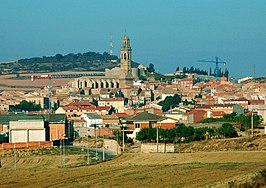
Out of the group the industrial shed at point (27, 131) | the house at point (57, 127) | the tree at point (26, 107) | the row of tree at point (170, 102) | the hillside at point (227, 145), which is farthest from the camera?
the row of tree at point (170, 102)

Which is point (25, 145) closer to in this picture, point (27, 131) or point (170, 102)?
point (27, 131)

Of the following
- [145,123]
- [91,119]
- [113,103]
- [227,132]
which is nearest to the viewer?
[227,132]

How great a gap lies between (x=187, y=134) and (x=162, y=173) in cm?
3075

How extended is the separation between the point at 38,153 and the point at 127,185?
37886 millimetres

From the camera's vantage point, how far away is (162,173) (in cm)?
3291

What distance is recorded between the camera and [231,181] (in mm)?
26359

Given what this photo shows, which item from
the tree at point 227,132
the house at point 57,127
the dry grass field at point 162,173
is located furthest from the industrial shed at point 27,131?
the dry grass field at point 162,173

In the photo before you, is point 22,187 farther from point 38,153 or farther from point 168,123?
point 168,123

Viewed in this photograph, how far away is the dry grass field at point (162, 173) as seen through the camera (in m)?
29.2

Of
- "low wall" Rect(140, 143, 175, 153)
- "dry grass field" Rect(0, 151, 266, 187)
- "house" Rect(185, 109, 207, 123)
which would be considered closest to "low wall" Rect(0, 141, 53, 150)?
"low wall" Rect(140, 143, 175, 153)

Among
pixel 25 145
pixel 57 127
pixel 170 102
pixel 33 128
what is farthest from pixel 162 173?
pixel 170 102

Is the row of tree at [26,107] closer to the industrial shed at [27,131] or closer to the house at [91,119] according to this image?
the house at [91,119]

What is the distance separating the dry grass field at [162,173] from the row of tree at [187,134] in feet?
51.3

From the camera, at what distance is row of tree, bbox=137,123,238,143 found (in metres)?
61.0
